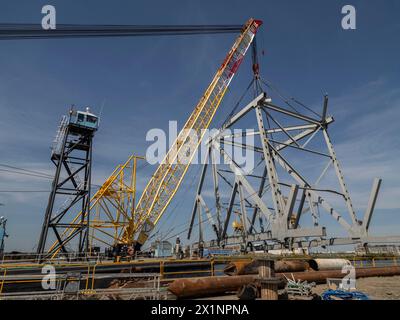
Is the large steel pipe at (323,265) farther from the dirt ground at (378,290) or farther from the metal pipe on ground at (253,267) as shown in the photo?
the dirt ground at (378,290)

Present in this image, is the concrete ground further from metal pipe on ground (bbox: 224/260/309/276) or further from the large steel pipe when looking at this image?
the large steel pipe

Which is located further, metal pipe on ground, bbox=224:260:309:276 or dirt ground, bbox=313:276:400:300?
metal pipe on ground, bbox=224:260:309:276

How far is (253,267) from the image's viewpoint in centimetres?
1474

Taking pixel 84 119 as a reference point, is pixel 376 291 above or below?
below

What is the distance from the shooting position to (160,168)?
1550 inches

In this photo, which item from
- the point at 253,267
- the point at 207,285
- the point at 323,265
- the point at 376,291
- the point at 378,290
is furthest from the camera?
the point at 323,265

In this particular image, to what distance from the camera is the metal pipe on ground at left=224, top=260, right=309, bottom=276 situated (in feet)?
47.8

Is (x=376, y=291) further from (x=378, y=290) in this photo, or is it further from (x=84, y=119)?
(x=84, y=119)

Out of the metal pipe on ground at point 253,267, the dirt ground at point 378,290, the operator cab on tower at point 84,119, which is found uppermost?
the operator cab on tower at point 84,119

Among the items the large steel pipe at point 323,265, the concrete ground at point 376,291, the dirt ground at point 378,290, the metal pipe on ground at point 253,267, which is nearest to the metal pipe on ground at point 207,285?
the concrete ground at point 376,291

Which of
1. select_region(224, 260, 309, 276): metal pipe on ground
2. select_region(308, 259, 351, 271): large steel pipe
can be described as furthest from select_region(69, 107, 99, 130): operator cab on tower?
select_region(308, 259, 351, 271): large steel pipe

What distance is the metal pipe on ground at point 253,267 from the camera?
14584 mm

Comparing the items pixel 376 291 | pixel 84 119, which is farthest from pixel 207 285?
pixel 84 119
